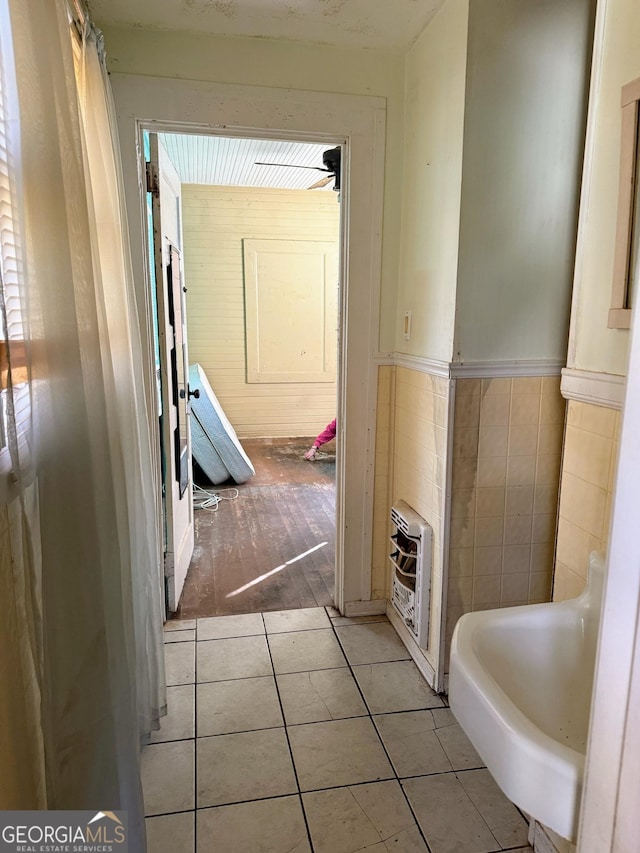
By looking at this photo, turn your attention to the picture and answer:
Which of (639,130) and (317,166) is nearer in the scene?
(639,130)

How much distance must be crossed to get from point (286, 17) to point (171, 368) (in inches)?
60.5

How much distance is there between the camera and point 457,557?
2109mm

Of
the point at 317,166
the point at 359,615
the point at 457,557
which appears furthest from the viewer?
the point at 317,166

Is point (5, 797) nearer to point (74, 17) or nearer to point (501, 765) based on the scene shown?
point (501, 765)

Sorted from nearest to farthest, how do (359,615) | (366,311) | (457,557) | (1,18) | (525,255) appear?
1. (1,18)
2. (525,255)
3. (457,557)
4. (366,311)
5. (359,615)

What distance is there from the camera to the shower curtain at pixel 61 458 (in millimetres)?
954

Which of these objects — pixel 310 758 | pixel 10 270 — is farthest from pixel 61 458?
pixel 310 758

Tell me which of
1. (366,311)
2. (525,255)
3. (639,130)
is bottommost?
(366,311)

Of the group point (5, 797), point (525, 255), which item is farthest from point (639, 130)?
point (5, 797)

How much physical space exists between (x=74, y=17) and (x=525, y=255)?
1.59m

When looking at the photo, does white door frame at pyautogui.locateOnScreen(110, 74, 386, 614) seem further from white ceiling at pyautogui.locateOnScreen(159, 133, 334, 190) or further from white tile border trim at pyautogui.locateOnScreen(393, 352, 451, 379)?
white ceiling at pyautogui.locateOnScreen(159, 133, 334, 190)

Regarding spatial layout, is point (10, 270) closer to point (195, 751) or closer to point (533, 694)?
point (533, 694)

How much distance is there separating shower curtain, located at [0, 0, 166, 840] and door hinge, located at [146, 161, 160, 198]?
116 cm

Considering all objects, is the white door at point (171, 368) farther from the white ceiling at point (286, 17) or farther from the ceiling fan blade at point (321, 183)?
the ceiling fan blade at point (321, 183)
